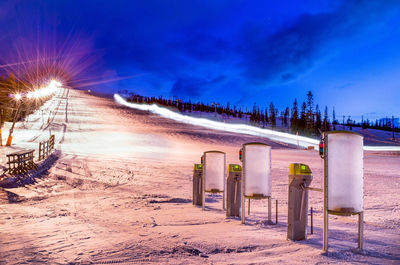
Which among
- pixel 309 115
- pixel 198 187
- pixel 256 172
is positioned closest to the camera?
pixel 256 172

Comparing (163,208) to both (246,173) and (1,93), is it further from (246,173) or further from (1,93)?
(1,93)

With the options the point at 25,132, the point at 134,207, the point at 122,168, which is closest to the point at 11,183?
the point at 122,168

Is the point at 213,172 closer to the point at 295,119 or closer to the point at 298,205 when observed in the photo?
the point at 298,205

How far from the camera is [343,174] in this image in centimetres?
527

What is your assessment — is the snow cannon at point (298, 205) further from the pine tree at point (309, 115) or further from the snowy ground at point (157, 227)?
the pine tree at point (309, 115)

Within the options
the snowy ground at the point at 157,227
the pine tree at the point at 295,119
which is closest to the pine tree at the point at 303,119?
the pine tree at the point at 295,119

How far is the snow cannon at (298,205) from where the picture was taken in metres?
5.84

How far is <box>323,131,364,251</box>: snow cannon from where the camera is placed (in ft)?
17.3

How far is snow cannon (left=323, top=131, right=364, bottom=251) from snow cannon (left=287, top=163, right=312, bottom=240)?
618mm

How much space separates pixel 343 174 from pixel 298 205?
106 cm

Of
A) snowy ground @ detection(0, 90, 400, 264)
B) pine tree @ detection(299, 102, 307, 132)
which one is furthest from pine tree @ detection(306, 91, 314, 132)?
snowy ground @ detection(0, 90, 400, 264)

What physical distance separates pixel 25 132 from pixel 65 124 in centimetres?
775

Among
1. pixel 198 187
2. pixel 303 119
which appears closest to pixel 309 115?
pixel 303 119

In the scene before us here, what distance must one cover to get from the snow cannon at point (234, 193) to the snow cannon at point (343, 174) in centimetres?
288
